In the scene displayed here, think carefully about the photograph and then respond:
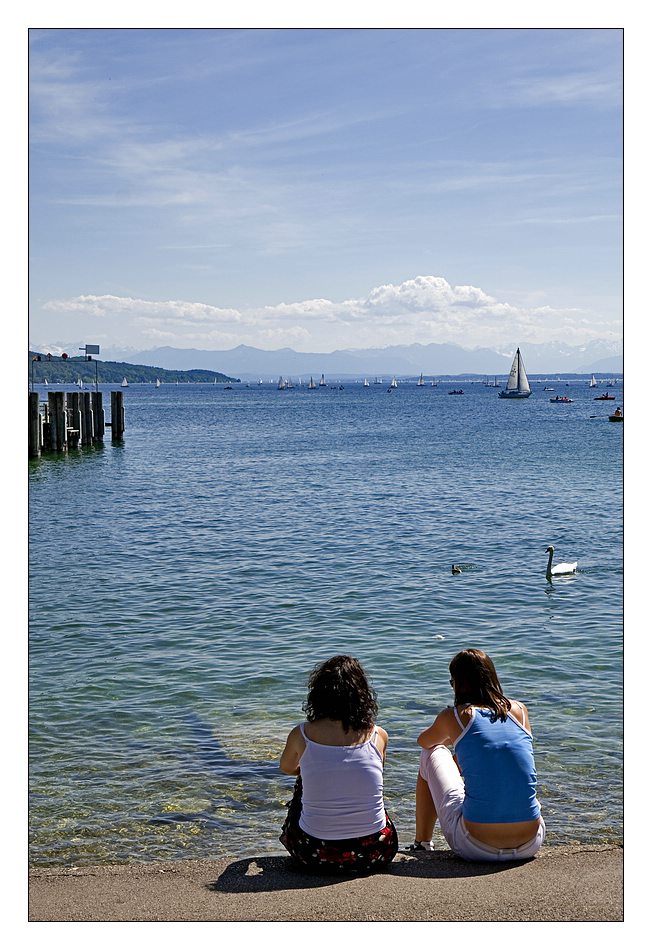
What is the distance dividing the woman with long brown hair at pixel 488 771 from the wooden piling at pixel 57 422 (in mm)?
34688

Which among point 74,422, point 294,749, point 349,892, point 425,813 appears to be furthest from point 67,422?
point 349,892

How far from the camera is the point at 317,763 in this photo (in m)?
4.85

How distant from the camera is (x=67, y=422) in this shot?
4144 cm

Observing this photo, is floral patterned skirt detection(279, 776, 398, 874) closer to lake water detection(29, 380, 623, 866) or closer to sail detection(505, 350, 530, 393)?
lake water detection(29, 380, 623, 866)

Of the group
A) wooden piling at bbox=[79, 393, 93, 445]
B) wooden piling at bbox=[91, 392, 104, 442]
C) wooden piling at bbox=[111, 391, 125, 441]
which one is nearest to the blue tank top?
wooden piling at bbox=[79, 393, 93, 445]

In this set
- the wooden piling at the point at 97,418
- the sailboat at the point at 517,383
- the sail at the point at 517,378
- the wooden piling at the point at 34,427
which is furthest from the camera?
the sailboat at the point at 517,383

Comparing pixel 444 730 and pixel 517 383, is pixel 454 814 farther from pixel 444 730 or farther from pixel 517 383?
pixel 517 383

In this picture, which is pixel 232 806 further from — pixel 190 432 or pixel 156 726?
pixel 190 432

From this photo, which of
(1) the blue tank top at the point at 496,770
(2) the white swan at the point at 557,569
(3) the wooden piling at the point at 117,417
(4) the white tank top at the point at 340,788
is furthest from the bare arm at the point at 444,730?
(3) the wooden piling at the point at 117,417

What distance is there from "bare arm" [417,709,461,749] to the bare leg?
374mm

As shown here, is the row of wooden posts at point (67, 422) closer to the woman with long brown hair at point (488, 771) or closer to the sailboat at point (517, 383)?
the woman with long brown hair at point (488, 771)

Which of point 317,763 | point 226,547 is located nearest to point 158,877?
point 317,763

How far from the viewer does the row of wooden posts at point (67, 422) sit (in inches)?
1447

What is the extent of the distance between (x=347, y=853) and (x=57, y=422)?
118 ft
